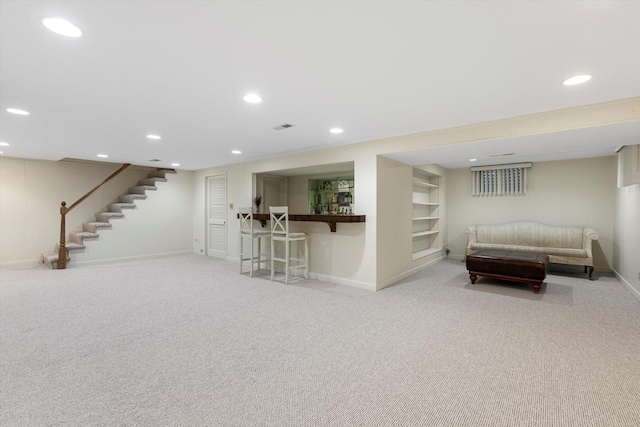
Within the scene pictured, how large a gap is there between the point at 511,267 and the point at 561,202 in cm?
274

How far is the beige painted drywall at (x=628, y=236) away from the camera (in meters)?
3.94

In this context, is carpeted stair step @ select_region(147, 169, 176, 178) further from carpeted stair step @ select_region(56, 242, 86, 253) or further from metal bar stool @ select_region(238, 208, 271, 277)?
metal bar stool @ select_region(238, 208, 271, 277)

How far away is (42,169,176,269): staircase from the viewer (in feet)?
19.2

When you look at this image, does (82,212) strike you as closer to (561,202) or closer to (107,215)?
(107,215)

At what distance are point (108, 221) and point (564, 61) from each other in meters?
7.90

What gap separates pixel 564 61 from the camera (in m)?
1.92

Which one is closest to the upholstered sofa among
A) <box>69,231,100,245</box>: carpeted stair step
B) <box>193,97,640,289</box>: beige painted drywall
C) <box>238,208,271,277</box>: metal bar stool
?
<box>193,97,640,289</box>: beige painted drywall

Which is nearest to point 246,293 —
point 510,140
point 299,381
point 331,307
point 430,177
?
point 331,307

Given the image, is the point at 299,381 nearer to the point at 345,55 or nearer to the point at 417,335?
the point at 417,335

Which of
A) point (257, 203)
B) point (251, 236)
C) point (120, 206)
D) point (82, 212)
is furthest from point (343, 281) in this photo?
point (82, 212)

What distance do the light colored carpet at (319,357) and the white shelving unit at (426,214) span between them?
7.21 feet

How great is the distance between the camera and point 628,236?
434 cm

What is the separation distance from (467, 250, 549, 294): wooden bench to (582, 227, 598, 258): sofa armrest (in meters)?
1.27

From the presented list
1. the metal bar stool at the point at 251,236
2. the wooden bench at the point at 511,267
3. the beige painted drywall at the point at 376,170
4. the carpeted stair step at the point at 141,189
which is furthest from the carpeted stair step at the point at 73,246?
the wooden bench at the point at 511,267
